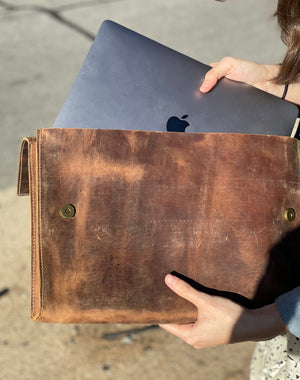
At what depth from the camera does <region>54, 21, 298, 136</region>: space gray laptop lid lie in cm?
129

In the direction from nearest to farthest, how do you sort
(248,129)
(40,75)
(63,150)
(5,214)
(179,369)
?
(63,150) → (248,129) → (179,369) → (5,214) → (40,75)

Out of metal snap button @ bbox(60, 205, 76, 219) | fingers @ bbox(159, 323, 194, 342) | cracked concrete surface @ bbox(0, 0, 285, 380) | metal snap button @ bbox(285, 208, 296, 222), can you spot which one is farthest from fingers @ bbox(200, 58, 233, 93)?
cracked concrete surface @ bbox(0, 0, 285, 380)

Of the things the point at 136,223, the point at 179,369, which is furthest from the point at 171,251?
the point at 179,369

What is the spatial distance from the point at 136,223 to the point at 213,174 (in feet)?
0.72

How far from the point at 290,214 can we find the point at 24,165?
2.23 ft

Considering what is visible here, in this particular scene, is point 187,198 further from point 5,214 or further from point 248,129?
point 5,214

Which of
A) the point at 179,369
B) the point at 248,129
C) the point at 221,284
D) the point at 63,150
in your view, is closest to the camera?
the point at 63,150

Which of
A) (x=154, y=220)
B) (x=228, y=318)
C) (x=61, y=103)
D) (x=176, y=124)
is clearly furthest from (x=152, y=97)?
(x=61, y=103)

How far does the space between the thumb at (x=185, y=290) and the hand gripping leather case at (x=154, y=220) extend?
27 millimetres

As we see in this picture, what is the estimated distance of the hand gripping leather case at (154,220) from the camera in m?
1.14

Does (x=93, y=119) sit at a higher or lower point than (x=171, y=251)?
higher

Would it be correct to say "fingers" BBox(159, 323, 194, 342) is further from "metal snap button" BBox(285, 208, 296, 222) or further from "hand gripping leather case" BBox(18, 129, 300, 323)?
"metal snap button" BBox(285, 208, 296, 222)

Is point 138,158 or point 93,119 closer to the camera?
point 138,158

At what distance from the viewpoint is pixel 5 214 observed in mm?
2773
